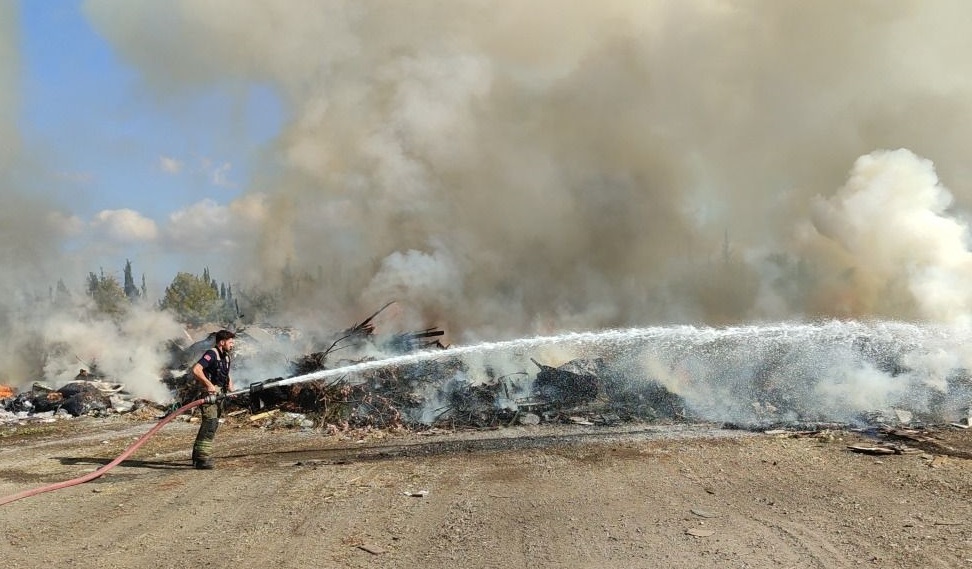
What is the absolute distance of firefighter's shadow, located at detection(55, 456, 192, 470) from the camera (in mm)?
8360

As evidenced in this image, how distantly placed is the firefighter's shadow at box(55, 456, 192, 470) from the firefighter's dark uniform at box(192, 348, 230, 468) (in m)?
0.34

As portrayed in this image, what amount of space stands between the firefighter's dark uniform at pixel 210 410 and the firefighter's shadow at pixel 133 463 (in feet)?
1.13

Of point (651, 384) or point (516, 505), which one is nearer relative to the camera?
point (516, 505)

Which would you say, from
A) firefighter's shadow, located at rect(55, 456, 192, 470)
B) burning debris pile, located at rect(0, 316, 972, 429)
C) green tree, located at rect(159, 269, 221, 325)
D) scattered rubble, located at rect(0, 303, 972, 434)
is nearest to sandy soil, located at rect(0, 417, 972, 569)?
firefighter's shadow, located at rect(55, 456, 192, 470)

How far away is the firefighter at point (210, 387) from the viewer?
314 inches

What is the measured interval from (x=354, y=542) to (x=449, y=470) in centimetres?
256

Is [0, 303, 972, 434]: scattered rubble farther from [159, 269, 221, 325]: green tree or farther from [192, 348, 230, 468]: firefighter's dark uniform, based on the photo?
[159, 269, 221, 325]: green tree

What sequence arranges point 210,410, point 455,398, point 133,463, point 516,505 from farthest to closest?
point 455,398
point 133,463
point 210,410
point 516,505

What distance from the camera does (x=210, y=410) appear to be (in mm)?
8070

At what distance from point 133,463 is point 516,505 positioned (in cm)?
570

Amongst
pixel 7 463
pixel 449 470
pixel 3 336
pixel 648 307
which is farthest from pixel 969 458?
pixel 3 336

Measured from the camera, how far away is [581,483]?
6.89 meters

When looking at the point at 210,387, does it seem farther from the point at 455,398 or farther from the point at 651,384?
the point at 651,384

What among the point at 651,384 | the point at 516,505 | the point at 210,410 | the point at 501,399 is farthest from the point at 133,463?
the point at 651,384
